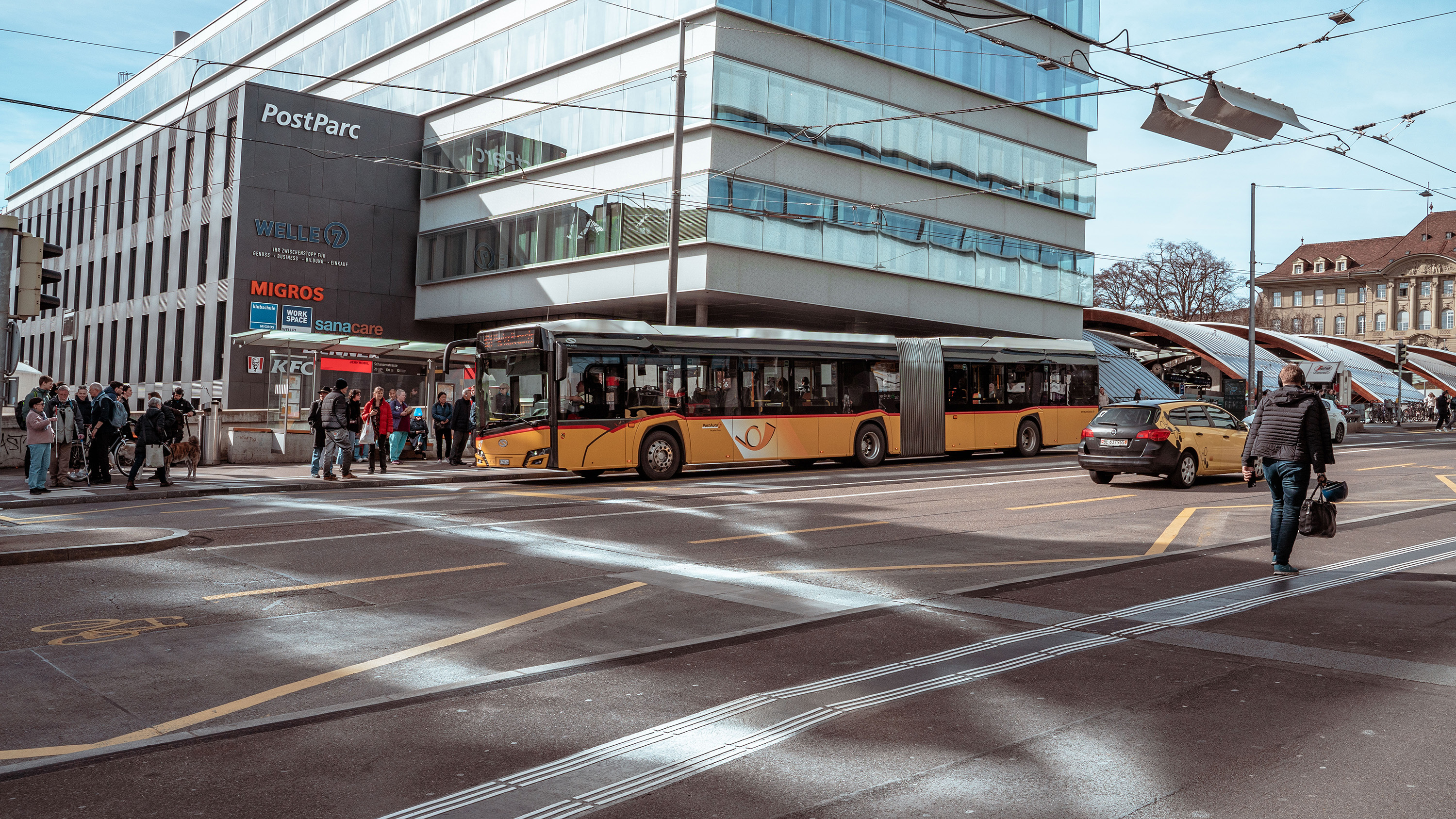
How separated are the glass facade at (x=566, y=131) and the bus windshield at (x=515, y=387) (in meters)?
11.1

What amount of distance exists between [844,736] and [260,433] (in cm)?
2246

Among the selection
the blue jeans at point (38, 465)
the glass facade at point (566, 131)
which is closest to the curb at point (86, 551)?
the blue jeans at point (38, 465)

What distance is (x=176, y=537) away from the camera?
444 inches

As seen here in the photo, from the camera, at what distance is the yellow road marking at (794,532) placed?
38.3 ft

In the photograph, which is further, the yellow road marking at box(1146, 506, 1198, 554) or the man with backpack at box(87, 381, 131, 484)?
the man with backpack at box(87, 381, 131, 484)

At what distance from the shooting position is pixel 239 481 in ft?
63.8

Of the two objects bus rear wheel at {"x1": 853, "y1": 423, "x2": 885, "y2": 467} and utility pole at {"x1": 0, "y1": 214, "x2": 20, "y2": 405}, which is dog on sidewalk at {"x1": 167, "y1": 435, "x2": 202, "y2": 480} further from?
bus rear wheel at {"x1": 853, "y1": 423, "x2": 885, "y2": 467}

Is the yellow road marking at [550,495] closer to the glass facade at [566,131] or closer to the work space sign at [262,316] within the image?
the glass facade at [566,131]

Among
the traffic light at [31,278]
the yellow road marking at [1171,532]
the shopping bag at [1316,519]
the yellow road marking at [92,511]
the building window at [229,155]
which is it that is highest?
the building window at [229,155]

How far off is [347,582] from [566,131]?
29.2 meters

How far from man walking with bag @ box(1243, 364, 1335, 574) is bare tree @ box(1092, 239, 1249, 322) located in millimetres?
75839

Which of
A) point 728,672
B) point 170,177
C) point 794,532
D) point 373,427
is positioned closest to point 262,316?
point 170,177

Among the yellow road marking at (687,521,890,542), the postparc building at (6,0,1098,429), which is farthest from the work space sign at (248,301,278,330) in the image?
the yellow road marking at (687,521,890,542)

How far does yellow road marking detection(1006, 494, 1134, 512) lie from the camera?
15.1 meters
